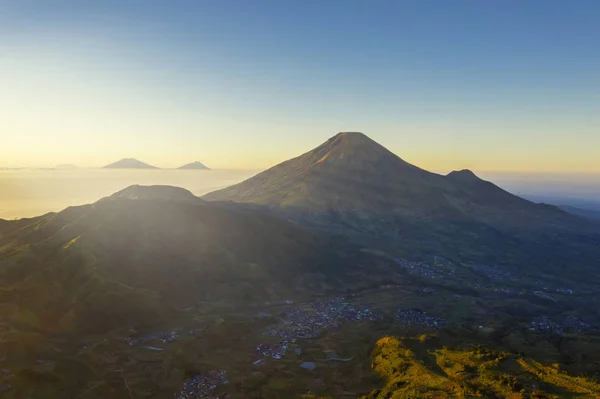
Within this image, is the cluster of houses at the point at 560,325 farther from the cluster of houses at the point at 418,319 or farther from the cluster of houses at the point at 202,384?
the cluster of houses at the point at 202,384

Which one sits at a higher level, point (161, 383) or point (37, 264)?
point (37, 264)

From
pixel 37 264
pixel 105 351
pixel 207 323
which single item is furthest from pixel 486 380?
pixel 37 264

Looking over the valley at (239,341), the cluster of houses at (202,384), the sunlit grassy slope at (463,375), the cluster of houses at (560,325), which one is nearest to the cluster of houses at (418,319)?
the valley at (239,341)

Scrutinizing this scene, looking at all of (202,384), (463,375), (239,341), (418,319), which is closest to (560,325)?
(418,319)

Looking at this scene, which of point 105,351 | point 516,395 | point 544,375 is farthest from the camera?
point 105,351

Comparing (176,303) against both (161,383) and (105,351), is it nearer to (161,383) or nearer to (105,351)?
(105,351)

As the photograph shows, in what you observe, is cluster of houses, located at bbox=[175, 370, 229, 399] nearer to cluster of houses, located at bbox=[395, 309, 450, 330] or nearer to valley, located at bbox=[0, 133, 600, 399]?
valley, located at bbox=[0, 133, 600, 399]

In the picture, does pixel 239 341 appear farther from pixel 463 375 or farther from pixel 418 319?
pixel 418 319
